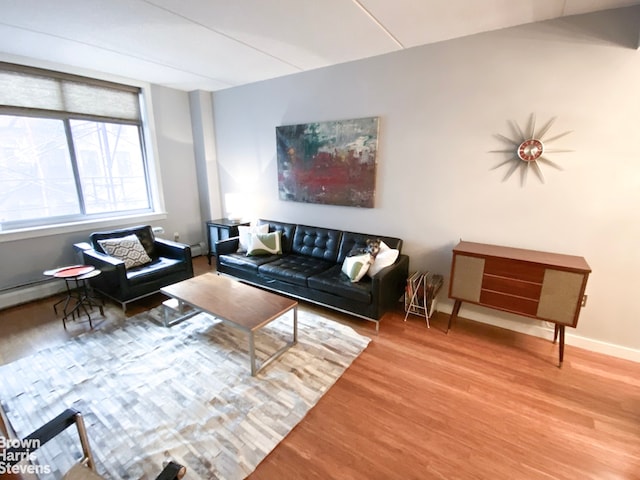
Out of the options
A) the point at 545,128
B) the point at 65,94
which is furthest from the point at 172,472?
the point at 65,94

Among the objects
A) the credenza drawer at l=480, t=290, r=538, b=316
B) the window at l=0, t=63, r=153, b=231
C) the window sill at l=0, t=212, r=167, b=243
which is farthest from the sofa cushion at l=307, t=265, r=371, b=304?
the window at l=0, t=63, r=153, b=231

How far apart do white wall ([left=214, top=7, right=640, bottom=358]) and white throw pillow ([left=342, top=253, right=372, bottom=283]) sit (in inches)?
24.6

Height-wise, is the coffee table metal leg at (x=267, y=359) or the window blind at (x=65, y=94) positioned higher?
the window blind at (x=65, y=94)

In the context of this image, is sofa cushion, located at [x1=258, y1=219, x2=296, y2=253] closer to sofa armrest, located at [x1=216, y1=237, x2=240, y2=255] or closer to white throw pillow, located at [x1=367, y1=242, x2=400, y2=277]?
sofa armrest, located at [x1=216, y1=237, x2=240, y2=255]

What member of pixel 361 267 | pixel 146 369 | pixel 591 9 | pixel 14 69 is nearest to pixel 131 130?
pixel 14 69

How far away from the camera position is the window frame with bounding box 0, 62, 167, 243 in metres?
3.18

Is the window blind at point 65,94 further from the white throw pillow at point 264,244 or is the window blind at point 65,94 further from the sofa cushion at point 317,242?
the sofa cushion at point 317,242

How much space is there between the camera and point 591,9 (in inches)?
82.4

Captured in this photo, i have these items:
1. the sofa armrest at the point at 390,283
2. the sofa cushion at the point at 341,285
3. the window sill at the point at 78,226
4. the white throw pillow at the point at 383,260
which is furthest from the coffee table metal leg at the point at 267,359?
the window sill at the point at 78,226

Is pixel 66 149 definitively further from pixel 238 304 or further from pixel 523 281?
pixel 523 281

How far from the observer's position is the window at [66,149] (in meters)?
3.13

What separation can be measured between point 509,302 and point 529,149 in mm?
1309

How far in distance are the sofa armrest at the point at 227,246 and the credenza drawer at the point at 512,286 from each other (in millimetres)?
2942

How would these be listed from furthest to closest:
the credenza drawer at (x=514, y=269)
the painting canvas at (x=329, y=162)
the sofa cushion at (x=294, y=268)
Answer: the painting canvas at (x=329, y=162) < the sofa cushion at (x=294, y=268) < the credenza drawer at (x=514, y=269)
